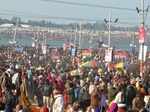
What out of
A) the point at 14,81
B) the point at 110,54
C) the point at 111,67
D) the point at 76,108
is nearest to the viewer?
the point at 76,108

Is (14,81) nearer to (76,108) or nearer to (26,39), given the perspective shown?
(76,108)

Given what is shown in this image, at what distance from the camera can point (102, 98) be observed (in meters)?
22.4

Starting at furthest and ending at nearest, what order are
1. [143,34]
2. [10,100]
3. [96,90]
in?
[143,34], [96,90], [10,100]

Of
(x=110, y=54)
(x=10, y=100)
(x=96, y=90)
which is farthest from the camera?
(x=110, y=54)

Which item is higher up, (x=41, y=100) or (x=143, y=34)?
(x=143, y=34)

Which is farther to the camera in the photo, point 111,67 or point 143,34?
point 111,67

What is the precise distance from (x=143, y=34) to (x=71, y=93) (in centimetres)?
1346

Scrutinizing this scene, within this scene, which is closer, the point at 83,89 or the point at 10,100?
the point at 10,100

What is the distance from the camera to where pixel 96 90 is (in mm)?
22344

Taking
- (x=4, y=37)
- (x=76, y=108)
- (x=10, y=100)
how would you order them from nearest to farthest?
(x=76, y=108) < (x=10, y=100) < (x=4, y=37)

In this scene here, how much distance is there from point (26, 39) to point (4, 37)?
32.9 feet

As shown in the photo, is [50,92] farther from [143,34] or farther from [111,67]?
[111,67]

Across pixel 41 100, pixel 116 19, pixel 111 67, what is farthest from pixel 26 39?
pixel 41 100

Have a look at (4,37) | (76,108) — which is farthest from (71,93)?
(4,37)
